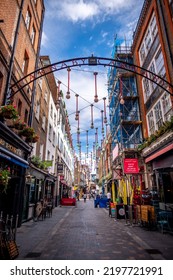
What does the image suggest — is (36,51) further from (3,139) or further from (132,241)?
(132,241)

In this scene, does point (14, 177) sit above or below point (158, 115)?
below

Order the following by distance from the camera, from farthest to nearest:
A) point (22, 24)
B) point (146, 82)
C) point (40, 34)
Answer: point (146, 82), point (40, 34), point (22, 24)

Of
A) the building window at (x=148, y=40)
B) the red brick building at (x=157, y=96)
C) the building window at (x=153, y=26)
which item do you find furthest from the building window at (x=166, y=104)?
the building window at (x=148, y=40)

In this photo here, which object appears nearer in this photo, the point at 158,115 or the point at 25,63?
the point at 25,63

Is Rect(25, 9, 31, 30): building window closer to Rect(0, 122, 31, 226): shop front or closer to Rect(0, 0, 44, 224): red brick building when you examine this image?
Rect(0, 0, 44, 224): red brick building

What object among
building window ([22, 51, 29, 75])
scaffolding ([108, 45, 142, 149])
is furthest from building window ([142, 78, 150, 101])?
building window ([22, 51, 29, 75])

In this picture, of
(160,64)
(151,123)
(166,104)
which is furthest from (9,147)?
(160,64)

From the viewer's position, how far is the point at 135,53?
1962 centimetres

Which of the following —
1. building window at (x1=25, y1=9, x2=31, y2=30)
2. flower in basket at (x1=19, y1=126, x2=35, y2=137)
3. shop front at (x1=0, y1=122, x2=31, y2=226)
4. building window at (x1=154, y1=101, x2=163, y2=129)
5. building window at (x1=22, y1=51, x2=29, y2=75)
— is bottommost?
shop front at (x1=0, y1=122, x2=31, y2=226)

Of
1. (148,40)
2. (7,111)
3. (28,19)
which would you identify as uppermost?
(148,40)

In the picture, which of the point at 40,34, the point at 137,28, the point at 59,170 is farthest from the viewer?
the point at 59,170

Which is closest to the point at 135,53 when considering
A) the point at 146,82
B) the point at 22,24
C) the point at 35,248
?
the point at 146,82

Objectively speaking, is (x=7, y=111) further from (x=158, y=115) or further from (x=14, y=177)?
(x=158, y=115)
